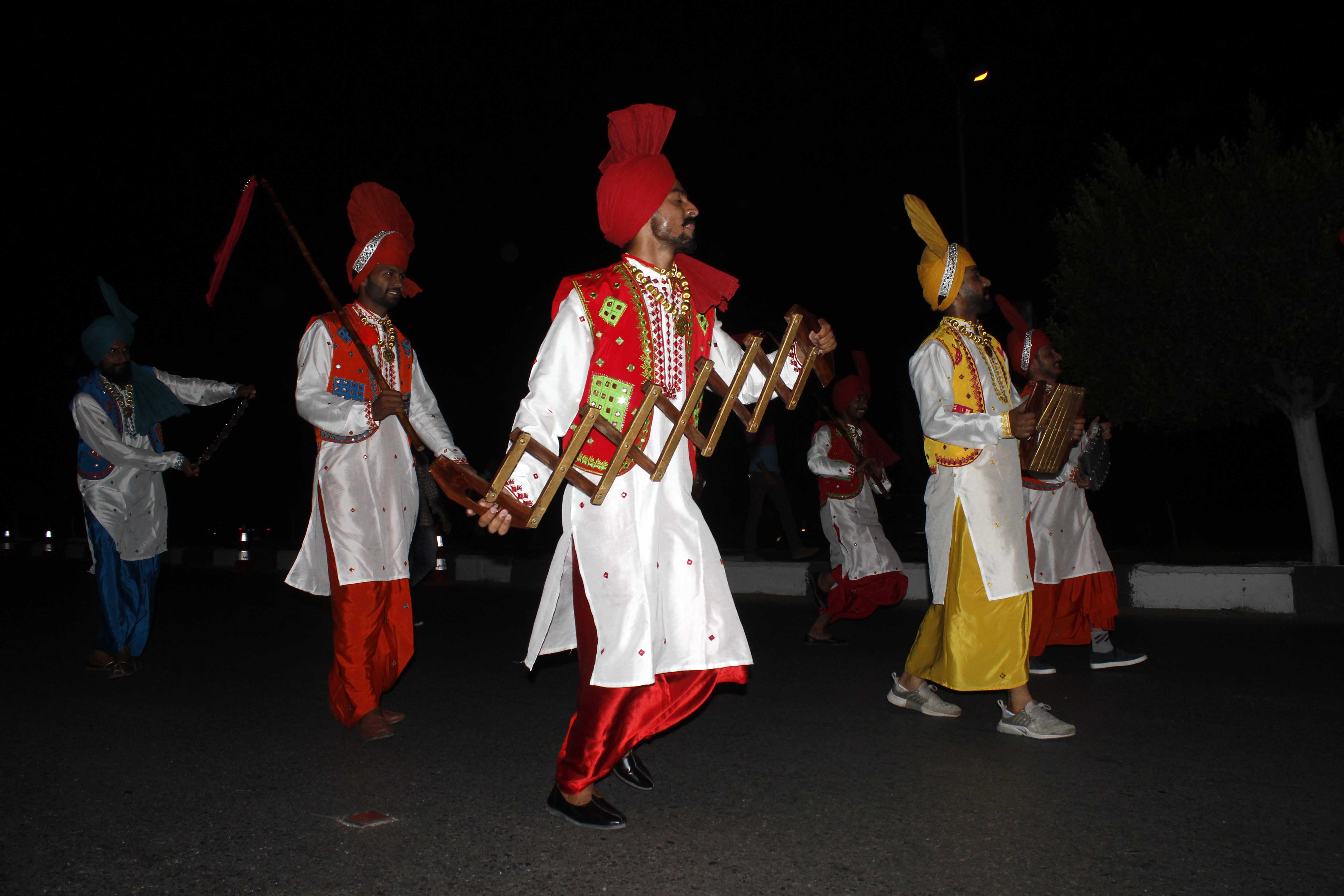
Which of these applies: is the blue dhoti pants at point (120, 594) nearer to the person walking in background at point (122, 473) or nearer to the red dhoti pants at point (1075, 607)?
the person walking in background at point (122, 473)

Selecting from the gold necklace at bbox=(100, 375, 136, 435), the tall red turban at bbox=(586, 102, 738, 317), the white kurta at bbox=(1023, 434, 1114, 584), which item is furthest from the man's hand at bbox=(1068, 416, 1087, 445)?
the gold necklace at bbox=(100, 375, 136, 435)

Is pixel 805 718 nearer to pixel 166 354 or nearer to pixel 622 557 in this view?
pixel 622 557

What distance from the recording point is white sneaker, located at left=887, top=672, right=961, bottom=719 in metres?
4.64

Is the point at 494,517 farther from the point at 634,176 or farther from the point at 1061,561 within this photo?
the point at 1061,561

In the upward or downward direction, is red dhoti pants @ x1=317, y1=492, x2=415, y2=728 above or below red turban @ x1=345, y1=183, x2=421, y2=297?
below

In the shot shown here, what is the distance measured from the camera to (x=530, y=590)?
1150 cm

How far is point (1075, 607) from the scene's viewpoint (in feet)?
19.7

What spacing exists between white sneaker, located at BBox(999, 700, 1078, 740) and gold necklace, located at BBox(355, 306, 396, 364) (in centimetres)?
308

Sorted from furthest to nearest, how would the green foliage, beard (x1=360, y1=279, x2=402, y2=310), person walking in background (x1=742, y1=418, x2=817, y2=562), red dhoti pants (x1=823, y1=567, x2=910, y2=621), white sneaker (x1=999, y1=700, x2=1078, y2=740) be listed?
person walking in background (x1=742, y1=418, x2=817, y2=562) < the green foliage < red dhoti pants (x1=823, y1=567, x2=910, y2=621) < beard (x1=360, y1=279, x2=402, y2=310) < white sneaker (x1=999, y1=700, x2=1078, y2=740)

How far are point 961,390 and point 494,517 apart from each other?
7.94ft

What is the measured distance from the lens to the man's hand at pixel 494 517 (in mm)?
2807

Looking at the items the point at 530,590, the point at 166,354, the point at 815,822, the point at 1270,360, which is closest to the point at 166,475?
the point at 166,354

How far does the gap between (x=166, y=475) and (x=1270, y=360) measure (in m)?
21.6

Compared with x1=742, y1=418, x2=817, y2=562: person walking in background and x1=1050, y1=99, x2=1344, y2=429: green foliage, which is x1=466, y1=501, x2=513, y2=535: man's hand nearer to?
x1=1050, y1=99, x2=1344, y2=429: green foliage
